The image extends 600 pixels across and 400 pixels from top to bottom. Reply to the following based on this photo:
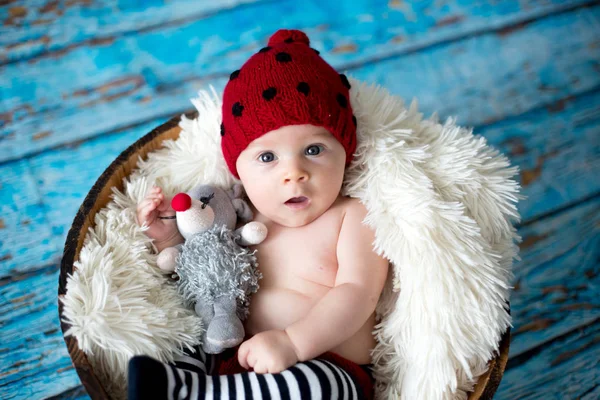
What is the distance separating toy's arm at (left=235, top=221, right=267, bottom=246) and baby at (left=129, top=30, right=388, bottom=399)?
0.03 meters

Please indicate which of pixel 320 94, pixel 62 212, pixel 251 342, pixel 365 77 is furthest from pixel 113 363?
pixel 365 77

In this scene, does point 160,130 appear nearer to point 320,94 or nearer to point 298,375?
point 320,94

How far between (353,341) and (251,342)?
20cm

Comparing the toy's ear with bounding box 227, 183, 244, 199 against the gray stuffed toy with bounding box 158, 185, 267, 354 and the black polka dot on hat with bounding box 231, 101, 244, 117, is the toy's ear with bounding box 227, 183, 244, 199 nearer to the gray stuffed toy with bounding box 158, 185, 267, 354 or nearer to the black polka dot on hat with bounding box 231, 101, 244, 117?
the gray stuffed toy with bounding box 158, 185, 267, 354

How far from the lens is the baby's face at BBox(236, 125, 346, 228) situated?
904 millimetres

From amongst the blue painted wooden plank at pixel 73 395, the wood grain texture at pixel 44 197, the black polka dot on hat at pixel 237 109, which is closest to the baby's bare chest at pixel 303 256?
the black polka dot on hat at pixel 237 109

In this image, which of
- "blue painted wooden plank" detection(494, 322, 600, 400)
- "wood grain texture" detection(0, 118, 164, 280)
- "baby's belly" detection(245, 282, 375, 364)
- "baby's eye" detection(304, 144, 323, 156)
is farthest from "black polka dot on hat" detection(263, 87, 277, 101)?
"blue painted wooden plank" detection(494, 322, 600, 400)

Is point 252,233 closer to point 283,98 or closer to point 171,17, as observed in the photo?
point 283,98

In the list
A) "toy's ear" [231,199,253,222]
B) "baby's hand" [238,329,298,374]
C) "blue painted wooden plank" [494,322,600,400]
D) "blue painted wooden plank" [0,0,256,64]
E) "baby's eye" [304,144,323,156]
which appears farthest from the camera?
"blue painted wooden plank" [0,0,256,64]

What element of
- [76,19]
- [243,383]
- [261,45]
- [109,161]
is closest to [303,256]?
[243,383]

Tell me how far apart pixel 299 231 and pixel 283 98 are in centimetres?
24

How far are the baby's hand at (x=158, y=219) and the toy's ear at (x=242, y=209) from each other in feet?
0.36

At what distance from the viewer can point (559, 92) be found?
1563 millimetres

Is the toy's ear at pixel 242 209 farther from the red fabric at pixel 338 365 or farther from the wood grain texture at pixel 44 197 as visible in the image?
the wood grain texture at pixel 44 197
